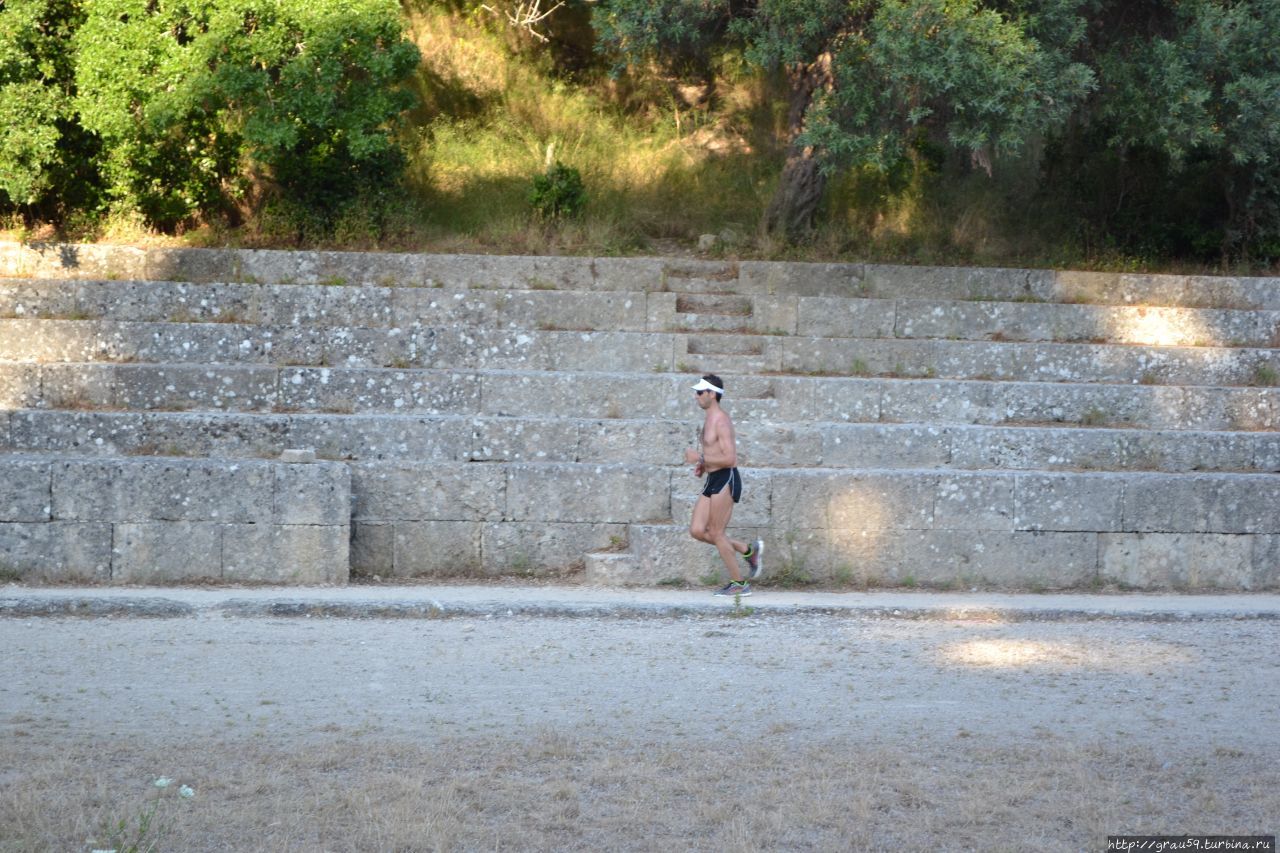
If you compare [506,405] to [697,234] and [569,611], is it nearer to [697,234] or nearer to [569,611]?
[569,611]

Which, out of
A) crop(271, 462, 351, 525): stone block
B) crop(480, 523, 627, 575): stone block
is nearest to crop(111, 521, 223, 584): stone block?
crop(271, 462, 351, 525): stone block

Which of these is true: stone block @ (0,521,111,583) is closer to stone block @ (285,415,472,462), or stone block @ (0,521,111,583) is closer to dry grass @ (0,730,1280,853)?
stone block @ (285,415,472,462)

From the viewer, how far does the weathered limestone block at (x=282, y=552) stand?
29.0ft

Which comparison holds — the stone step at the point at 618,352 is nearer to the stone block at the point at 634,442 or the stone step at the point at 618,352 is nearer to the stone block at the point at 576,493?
the stone block at the point at 634,442

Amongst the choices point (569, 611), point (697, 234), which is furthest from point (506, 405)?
point (697, 234)

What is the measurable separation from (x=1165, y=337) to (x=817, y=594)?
19.1ft

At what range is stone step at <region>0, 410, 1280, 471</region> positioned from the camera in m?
9.84

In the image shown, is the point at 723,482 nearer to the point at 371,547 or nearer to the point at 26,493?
the point at 371,547

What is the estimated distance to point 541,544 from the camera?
9.45 m

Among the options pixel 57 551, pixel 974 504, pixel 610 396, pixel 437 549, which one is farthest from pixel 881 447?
pixel 57 551

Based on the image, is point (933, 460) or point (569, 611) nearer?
point (569, 611)

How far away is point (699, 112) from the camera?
707 inches

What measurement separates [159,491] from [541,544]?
111 inches

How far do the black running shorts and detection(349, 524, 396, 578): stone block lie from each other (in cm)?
248
